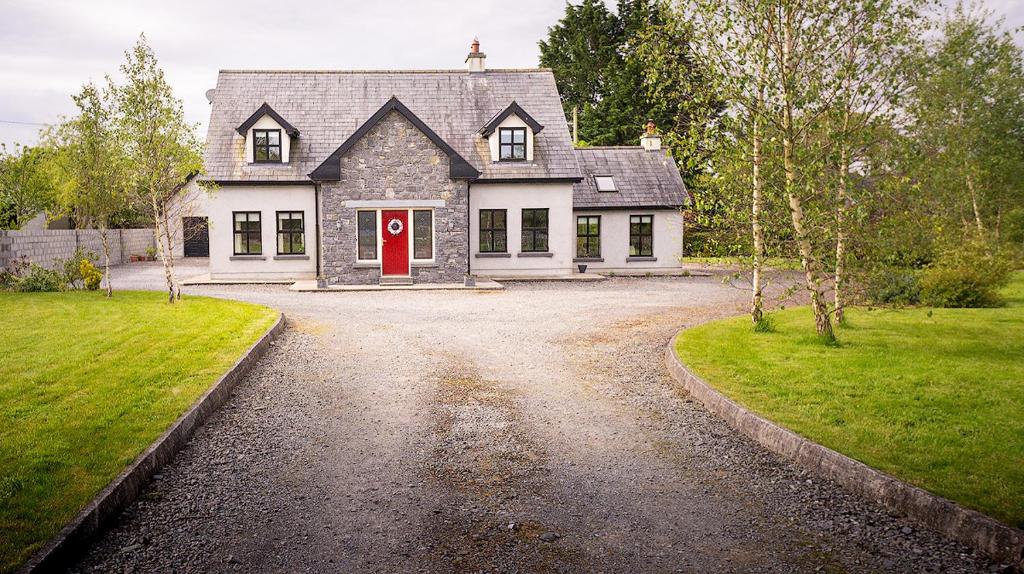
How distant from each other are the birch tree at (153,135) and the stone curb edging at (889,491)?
1483cm

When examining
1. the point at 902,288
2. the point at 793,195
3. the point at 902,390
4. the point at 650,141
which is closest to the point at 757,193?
the point at 793,195

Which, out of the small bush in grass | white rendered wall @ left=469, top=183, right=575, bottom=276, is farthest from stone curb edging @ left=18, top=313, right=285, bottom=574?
white rendered wall @ left=469, top=183, right=575, bottom=276

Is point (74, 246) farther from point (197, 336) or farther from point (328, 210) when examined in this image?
point (197, 336)

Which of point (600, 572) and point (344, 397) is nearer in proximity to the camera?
point (600, 572)

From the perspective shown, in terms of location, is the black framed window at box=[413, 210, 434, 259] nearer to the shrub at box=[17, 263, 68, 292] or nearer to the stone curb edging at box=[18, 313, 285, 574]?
the shrub at box=[17, 263, 68, 292]

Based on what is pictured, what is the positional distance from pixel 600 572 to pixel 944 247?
56.3ft

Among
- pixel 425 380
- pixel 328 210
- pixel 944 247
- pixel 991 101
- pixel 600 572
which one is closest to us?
pixel 600 572

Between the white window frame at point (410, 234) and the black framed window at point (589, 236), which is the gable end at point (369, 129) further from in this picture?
the black framed window at point (589, 236)

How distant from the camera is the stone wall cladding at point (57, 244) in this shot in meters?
22.0

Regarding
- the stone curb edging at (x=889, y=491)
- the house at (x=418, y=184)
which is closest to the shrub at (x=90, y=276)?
the house at (x=418, y=184)

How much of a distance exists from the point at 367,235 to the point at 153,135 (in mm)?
8257

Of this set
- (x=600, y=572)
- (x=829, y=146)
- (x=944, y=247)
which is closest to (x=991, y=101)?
(x=944, y=247)

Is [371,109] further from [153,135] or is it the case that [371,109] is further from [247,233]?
[153,135]

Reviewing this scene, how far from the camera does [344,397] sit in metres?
9.16
